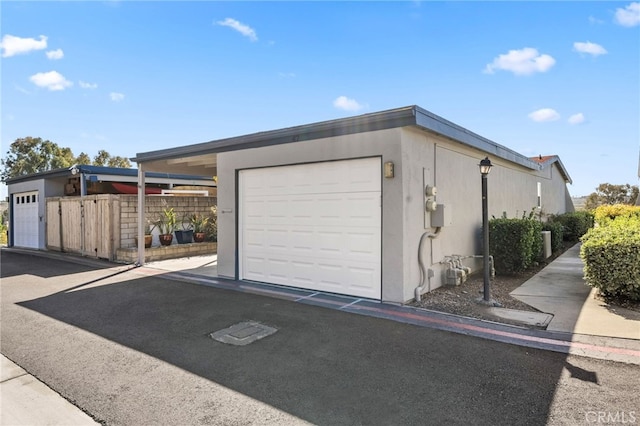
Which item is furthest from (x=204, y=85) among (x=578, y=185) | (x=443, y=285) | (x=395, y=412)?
(x=578, y=185)

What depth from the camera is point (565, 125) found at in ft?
54.0

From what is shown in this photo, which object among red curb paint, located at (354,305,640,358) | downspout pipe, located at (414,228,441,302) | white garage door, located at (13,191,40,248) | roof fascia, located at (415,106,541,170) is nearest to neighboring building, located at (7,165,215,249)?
white garage door, located at (13,191,40,248)

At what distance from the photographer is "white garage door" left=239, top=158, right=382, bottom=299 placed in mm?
6371

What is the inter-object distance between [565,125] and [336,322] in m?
16.7

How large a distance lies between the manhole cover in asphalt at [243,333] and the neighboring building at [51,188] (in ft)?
35.9

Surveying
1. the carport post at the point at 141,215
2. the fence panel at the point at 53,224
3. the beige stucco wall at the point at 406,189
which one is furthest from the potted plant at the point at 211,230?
the fence panel at the point at 53,224

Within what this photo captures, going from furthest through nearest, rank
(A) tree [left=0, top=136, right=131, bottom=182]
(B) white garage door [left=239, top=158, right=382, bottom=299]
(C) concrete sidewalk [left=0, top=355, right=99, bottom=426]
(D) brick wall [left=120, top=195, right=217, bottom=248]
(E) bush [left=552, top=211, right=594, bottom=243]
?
(A) tree [left=0, top=136, right=131, bottom=182]
(E) bush [left=552, top=211, right=594, bottom=243]
(D) brick wall [left=120, top=195, right=217, bottom=248]
(B) white garage door [left=239, top=158, right=382, bottom=299]
(C) concrete sidewalk [left=0, top=355, right=99, bottom=426]

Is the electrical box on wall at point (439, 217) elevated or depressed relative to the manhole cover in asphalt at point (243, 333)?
elevated

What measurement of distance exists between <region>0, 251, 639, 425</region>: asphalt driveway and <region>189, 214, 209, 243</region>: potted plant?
24.3ft

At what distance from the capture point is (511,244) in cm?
814

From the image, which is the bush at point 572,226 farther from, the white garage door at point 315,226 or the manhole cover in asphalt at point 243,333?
the manhole cover in asphalt at point 243,333

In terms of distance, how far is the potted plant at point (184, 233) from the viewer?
12859 millimetres

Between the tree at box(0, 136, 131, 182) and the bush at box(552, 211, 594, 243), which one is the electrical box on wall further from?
the tree at box(0, 136, 131, 182)

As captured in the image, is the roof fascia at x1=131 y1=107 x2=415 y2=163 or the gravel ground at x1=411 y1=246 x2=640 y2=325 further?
the roof fascia at x1=131 y1=107 x2=415 y2=163
